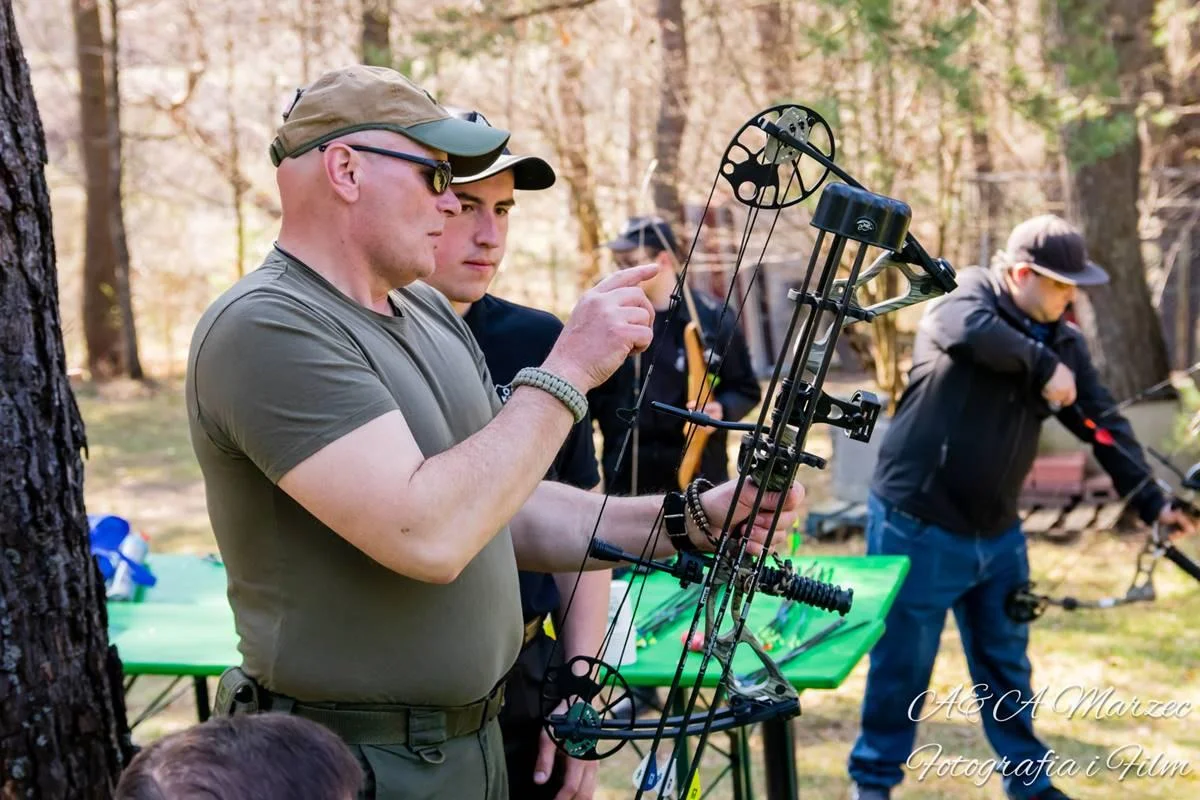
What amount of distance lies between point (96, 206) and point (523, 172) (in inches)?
543

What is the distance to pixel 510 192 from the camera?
240cm

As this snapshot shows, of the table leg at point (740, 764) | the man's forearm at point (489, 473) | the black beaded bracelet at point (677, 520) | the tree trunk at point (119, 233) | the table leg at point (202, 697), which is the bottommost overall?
the tree trunk at point (119, 233)

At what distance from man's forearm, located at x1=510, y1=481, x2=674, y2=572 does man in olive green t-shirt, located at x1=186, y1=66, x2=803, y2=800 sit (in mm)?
309

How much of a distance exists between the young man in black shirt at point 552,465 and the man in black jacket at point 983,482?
165 centimetres

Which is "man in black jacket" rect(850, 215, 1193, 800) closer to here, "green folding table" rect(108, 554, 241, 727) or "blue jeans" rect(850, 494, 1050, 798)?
"blue jeans" rect(850, 494, 1050, 798)

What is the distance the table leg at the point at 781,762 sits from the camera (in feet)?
10.2

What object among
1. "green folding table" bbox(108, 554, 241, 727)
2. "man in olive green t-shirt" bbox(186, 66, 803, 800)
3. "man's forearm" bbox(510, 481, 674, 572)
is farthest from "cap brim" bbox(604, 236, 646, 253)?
"man in olive green t-shirt" bbox(186, 66, 803, 800)

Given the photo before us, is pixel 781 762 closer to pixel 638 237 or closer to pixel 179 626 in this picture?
pixel 179 626

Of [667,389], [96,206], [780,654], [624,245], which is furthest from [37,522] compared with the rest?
[96,206]

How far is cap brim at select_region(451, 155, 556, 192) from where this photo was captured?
2.19 metres

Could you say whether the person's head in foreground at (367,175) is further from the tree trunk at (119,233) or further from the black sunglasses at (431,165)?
the tree trunk at (119,233)

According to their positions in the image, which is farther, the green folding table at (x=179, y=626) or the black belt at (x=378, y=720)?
the green folding table at (x=179, y=626)

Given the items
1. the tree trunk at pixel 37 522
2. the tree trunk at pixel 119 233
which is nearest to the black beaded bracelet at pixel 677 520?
the tree trunk at pixel 37 522

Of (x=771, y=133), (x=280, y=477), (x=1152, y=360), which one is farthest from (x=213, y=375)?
(x=1152, y=360)
